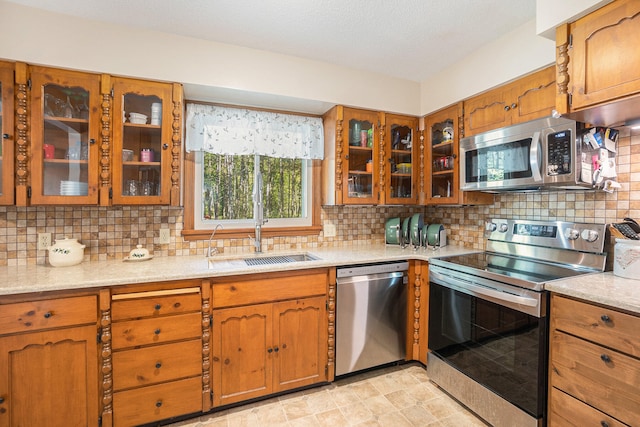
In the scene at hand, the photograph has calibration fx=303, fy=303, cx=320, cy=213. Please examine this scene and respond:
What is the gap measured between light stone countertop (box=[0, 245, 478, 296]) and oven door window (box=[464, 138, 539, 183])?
662 millimetres

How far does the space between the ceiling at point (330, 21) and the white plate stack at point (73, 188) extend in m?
0.99

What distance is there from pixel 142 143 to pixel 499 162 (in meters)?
2.39

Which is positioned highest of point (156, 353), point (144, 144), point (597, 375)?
point (144, 144)

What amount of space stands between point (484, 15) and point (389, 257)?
165 cm

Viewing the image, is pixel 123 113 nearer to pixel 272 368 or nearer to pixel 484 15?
pixel 272 368

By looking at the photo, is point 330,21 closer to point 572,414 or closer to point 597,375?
point 597,375

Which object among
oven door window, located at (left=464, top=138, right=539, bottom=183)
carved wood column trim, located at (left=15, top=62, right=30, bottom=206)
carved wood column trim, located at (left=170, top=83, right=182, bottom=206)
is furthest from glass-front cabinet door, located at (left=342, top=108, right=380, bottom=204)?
carved wood column trim, located at (left=15, top=62, right=30, bottom=206)

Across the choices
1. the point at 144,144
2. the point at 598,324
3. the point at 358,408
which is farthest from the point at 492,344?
the point at 144,144

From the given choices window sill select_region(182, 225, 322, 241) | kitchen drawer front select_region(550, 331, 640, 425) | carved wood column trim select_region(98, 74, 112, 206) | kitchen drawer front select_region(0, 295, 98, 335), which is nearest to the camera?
kitchen drawer front select_region(550, 331, 640, 425)

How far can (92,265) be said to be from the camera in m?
1.95

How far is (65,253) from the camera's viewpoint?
1.89 metres

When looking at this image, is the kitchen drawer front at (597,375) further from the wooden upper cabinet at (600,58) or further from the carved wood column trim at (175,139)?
the carved wood column trim at (175,139)

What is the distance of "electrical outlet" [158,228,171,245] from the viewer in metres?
2.27

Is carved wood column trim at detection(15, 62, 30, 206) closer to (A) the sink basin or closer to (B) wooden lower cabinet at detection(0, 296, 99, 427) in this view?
(B) wooden lower cabinet at detection(0, 296, 99, 427)
